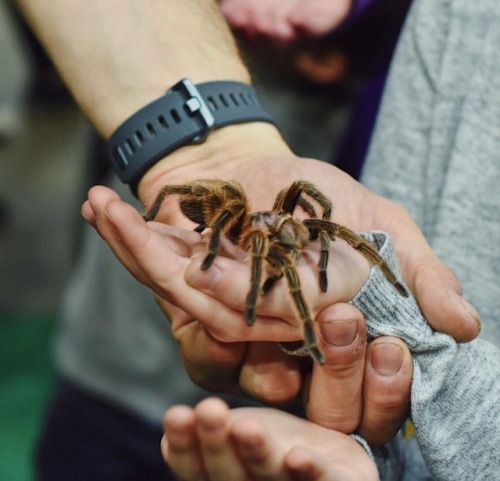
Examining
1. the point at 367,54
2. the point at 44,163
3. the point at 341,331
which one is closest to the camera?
the point at 341,331

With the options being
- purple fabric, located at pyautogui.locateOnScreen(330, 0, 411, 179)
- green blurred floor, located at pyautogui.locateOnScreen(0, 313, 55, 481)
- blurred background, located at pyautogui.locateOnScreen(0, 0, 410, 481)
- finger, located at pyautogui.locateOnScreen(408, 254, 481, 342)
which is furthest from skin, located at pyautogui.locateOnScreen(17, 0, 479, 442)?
green blurred floor, located at pyautogui.locateOnScreen(0, 313, 55, 481)

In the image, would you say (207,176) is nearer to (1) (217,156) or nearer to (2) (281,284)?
(1) (217,156)

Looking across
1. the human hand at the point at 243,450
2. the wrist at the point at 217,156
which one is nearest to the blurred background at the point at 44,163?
the wrist at the point at 217,156

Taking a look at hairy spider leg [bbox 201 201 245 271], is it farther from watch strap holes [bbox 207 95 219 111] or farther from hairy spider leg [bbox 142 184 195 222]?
watch strap holes [bbox 207 95 219 111]

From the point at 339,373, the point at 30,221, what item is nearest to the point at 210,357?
the point at 339,373

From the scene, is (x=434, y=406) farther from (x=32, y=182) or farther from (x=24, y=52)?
(x=32, y=182)

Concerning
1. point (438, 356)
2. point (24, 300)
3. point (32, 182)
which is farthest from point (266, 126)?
point (32, 182)

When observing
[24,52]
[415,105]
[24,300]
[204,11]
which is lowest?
[24,300]
